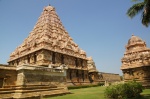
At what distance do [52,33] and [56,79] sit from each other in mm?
19091

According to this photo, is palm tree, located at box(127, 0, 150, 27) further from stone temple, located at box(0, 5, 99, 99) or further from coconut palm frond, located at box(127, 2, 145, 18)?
stone temple, located at box(0, 5, 99, 99)

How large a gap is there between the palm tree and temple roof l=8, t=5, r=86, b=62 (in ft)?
54.3

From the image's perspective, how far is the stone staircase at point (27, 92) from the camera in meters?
Result: 11.2

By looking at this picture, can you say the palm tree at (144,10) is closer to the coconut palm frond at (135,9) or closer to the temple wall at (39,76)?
the coconut palm frond at (135,9)

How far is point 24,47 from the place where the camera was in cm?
3350

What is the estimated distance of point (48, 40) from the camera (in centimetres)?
2864

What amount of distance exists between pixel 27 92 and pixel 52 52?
53.3 feet

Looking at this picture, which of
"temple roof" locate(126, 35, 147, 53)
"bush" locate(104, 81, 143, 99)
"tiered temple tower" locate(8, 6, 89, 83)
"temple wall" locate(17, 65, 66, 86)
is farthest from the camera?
"temple roof" locate(126, 35, 147, 53)

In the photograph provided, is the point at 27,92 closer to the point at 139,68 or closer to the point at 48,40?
the point at 139,68

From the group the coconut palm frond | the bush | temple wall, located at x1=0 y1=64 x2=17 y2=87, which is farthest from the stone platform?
the coconut palm frond

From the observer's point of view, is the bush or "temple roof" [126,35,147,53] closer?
the bush

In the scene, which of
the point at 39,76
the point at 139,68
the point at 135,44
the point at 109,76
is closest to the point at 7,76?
the point at 39,76

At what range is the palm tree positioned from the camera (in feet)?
44.6

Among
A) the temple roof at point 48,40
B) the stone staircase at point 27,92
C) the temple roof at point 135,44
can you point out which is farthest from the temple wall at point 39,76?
the temple roof at point 135,44
